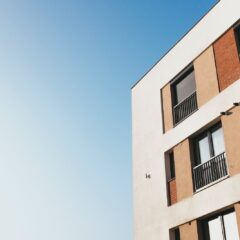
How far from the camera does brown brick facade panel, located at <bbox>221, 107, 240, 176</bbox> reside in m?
11.8

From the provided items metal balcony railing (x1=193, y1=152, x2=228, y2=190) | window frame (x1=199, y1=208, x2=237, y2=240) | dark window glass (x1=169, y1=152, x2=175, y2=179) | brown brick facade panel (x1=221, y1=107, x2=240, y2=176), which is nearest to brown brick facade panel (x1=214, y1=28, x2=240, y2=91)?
brown brick facade panel (x1=221, y1=107, x2=240, y2=176)

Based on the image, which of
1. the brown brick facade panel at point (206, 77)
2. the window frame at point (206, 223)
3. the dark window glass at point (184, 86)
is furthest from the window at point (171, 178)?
the brown brick facade panel at point (206, 77)

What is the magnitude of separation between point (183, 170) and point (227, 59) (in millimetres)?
4112

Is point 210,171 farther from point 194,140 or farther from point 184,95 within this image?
point 184,95

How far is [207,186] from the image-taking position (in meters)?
12.6

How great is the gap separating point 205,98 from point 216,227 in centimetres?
442

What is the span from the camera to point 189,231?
12734 mm

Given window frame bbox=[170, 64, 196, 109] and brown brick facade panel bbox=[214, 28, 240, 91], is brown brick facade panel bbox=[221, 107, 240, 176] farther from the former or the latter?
window frame bbox=[170, 64, 196, 109]

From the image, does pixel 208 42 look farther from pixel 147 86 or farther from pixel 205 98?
pixel 147 86

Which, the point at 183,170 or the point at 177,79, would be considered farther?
the point at 177,79

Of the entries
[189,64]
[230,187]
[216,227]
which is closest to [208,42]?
[189,64]

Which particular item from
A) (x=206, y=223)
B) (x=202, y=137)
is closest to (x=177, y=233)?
(x=206, y=223)

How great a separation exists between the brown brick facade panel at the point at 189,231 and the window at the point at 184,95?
13.3 ft

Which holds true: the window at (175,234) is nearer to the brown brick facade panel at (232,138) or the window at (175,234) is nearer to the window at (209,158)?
the window at (209,158)
